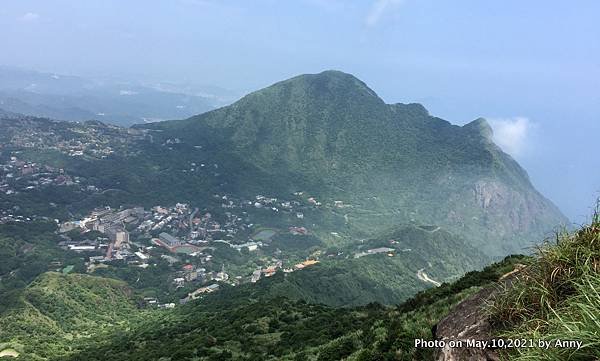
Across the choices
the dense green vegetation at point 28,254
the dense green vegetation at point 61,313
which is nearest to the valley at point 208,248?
the dense green vegetation at point 61,313

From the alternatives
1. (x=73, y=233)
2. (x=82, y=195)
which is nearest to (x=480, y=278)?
(x=73, y=233)

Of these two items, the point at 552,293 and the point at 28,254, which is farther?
the point at 28,254

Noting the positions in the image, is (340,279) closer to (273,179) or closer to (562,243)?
(562,243)

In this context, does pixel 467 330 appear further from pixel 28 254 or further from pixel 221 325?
pixel 28 254

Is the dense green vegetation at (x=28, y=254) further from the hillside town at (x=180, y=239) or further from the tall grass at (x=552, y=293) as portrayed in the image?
the tall grass at (x=552, y=293)

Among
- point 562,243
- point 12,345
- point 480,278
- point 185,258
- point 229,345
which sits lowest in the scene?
point 185,258

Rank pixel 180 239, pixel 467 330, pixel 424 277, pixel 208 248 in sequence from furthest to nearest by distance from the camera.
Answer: pixel 180 239
pixel 208 248
pixel 424 277
pixel 467 330

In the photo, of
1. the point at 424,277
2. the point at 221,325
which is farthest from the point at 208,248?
the point at 221,325

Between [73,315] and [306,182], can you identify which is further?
[306,182]

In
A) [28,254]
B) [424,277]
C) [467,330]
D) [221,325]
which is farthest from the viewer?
[424,277]
